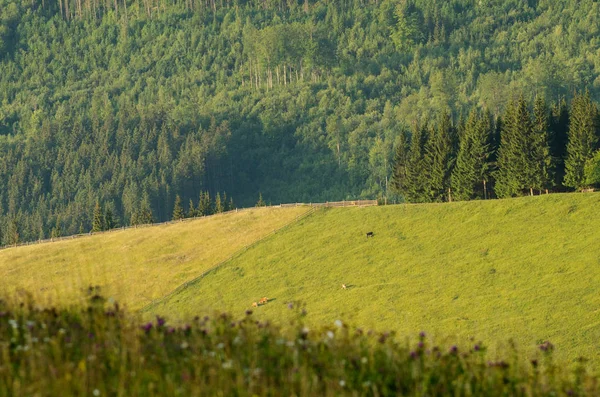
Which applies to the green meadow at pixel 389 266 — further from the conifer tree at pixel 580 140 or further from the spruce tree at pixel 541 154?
the conifer tree at pixel 580 140

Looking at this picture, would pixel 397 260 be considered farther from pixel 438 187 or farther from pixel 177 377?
pixel 177 377

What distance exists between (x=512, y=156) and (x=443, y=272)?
34.7 metres

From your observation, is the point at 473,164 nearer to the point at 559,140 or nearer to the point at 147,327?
the point at 559,140

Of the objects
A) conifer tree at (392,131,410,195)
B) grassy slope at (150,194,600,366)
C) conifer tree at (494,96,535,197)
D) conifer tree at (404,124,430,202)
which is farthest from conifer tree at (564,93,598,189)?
conifer tree at (392,131,410,195)

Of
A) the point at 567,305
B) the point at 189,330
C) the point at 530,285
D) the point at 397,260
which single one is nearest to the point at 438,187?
the point at 397,260

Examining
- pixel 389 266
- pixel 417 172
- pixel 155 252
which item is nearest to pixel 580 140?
pixel 417 172

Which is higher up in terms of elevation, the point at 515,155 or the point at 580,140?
the point at 580,140

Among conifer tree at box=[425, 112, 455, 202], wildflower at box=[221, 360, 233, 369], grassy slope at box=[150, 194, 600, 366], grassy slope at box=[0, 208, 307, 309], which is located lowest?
grassy slope at box=[0, 208, 307, 309]

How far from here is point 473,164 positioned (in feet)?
426

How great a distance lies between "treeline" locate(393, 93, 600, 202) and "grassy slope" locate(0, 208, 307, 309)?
20.6 metres

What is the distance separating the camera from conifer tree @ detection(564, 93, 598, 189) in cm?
12238

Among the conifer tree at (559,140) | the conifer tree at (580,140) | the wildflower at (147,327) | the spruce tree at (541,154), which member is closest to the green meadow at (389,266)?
the spruce tree at (541,154)

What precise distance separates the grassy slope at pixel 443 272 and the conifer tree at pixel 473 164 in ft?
44.7

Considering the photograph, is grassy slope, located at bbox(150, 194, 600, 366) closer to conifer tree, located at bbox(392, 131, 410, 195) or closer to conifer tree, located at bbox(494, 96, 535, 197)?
conifer tree, located at bbox(494, 96, 535, 197)
